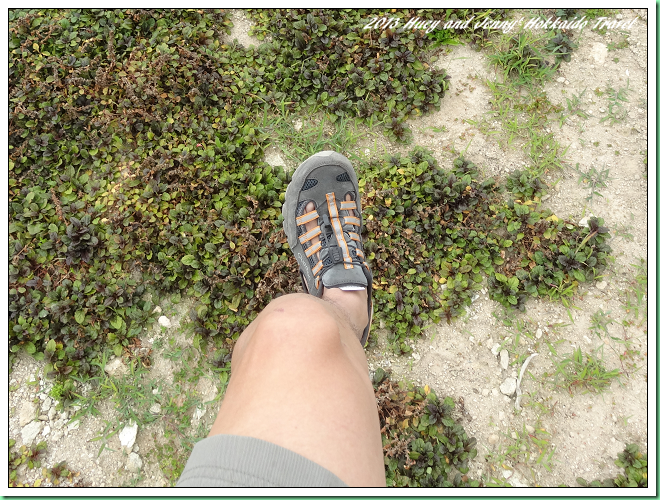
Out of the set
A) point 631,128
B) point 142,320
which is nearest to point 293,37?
point 142,320

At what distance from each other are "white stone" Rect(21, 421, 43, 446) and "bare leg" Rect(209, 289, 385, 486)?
2.18 m

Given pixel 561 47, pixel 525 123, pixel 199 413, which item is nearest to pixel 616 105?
pixel 561 47

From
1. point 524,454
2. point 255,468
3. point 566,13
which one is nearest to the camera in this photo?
point 255,468

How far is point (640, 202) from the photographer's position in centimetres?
390

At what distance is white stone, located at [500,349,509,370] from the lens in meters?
3.58

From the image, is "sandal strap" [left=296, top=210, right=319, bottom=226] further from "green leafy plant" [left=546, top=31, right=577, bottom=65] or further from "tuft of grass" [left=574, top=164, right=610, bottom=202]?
"green leafy plant" [left=546, top=31, right=577, bottom=65]

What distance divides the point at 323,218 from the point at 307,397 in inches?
76.0

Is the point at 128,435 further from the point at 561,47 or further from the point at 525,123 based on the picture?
the point at 561,47

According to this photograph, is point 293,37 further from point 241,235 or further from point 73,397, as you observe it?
point 73,397

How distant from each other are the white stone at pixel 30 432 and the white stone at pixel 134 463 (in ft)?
2.60

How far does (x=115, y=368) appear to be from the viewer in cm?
356

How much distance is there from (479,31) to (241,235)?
127 inches

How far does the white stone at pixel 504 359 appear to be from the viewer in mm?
3576

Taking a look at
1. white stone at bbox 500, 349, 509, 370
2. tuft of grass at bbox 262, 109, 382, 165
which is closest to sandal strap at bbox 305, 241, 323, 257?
tuft of grass at bbox 262, 109, 382, 165
